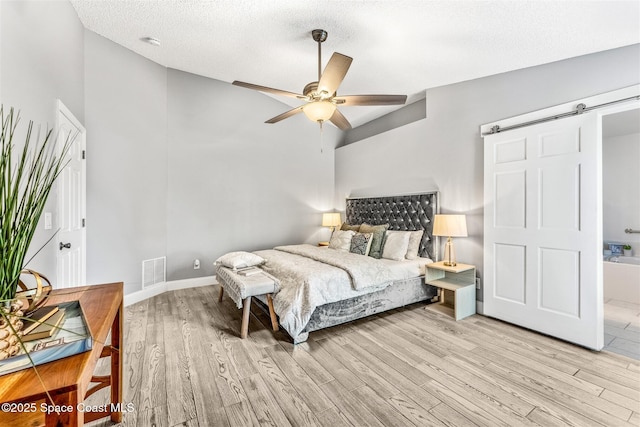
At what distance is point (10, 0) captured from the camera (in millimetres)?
A: 1639

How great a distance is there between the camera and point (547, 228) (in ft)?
9.11

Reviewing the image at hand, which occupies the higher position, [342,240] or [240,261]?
[342,240]

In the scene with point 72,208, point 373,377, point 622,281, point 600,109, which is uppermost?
point 600,109

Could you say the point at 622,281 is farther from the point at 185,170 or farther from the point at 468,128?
the point at 185,170

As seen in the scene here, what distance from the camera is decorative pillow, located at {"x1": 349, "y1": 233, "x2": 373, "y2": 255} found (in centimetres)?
389

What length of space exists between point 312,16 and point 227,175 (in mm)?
2910

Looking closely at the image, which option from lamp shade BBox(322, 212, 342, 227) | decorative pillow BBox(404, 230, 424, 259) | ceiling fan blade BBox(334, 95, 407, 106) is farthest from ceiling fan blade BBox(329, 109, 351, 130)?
lamp shade BBox(322, 212, 342, 227)

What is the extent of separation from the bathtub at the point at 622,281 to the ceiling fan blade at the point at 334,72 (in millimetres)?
4567

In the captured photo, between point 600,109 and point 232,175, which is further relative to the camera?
point 232,175

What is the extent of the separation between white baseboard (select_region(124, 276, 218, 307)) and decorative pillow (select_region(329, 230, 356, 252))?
2.14m

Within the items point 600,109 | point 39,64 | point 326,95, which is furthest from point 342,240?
point 39,64

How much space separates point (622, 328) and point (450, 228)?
2.01m

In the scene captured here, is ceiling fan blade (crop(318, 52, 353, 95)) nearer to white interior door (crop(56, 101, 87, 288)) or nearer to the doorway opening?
white interior door (crop(56, 101, 87, 288))

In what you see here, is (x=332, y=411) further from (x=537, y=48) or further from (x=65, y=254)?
(x=537, y=48)
